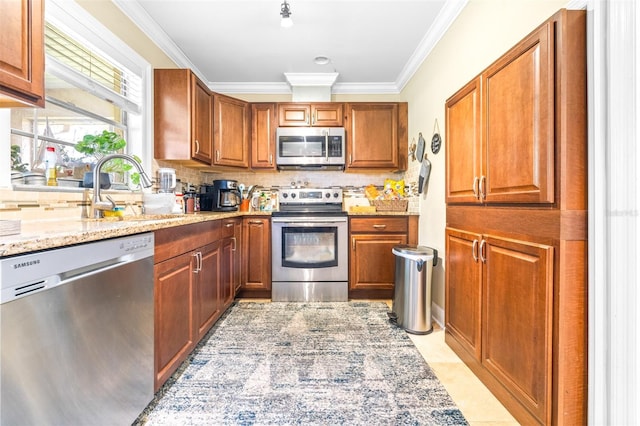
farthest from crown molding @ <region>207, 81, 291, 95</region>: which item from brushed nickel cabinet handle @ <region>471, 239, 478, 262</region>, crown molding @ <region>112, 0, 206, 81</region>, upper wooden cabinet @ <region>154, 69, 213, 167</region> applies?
brushed nickel cabinet handle @ <region>471, 239, 478, 262</region>

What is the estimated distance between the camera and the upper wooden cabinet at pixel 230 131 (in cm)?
323

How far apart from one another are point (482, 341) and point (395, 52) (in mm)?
2666

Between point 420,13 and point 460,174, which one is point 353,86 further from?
point 460,174

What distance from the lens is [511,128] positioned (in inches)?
53.7

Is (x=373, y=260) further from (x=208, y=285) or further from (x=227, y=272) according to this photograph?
(x=208, y=285)

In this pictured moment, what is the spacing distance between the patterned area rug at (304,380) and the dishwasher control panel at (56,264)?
2.78ft

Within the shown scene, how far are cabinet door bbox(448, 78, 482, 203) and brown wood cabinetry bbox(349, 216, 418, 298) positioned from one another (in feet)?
3.79

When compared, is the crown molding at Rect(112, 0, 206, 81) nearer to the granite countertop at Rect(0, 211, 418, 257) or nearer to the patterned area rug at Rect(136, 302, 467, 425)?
the granite countertop at Rect(0, 211, 418, 257)

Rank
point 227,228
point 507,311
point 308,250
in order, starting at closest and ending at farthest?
point 507,311, point 227,228, point 308,250

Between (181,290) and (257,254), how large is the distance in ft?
4.95

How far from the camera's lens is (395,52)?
3.03 metres

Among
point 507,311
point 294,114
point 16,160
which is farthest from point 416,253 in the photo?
point 16,160

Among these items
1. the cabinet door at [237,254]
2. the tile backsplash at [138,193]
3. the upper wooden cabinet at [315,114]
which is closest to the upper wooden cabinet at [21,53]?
the tile backsplash at [138,193]

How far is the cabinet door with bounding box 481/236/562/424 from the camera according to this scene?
1.18 meters
